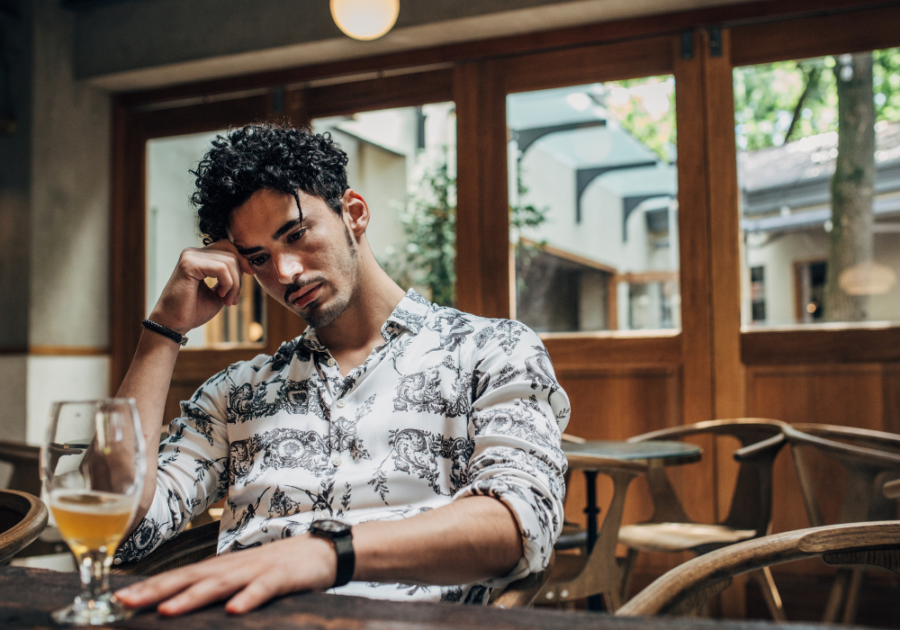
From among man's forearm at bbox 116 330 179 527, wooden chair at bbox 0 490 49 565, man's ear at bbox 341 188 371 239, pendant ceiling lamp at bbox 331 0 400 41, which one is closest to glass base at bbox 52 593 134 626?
wooden chair at bbox 0 490 49 565

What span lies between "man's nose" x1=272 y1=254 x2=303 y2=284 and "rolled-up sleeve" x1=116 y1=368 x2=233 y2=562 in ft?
0.75

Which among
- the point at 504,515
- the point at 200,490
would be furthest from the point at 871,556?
the point at 200,490

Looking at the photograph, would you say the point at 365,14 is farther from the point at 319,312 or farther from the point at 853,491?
the point at 853,491

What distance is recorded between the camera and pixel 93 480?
68 centimetres

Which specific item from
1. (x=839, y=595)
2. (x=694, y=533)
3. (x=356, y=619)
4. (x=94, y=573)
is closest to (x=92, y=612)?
(x=94, y=573)

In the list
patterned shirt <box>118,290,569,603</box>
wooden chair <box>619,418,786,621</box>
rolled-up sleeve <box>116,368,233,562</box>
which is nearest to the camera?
patterned shirt <box>118,290,569,603</box>

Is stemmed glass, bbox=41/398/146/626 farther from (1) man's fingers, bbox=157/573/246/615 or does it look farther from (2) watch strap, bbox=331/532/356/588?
(2) watch strap, bbox=331/532/356/588

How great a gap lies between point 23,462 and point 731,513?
8.23ft

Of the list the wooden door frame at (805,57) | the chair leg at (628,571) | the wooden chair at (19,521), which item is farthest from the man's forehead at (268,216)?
the wooden door frame at (805,57)

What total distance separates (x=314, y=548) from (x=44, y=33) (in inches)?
168

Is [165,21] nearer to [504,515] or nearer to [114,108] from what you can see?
[114,108]

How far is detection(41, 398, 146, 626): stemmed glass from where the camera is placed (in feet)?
2.20

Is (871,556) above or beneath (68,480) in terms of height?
beneath

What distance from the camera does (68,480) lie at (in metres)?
0.69
